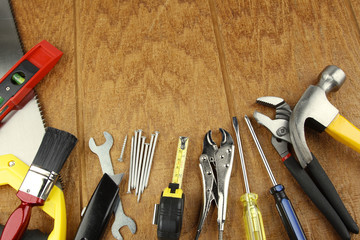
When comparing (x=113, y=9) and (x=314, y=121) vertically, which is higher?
(x=113, y=9)

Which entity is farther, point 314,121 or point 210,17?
point 210,17

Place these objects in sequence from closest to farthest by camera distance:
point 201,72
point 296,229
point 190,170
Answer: point 296,229 → point 190,170 → point 201,72

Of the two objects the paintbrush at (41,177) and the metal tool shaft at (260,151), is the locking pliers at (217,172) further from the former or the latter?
the paintbrush at (41,177)

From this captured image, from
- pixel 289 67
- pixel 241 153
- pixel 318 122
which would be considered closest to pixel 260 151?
pixel 241 153

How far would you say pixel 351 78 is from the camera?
39.0 inches

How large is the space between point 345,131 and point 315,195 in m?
0.19

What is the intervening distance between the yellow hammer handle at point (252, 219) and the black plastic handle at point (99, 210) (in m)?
0.34

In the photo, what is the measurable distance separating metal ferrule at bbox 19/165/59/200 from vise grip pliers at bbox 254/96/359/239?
0.57 meters

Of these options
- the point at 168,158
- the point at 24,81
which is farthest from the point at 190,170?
the point at 24,81

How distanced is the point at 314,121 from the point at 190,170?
36 cm

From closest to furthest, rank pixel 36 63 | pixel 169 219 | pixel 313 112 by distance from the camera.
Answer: pixel 169 219
pixel 313 112
pixel 36 63

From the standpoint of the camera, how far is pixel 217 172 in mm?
841

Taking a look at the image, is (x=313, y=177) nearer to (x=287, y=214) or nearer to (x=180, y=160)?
(x=287, y=214)

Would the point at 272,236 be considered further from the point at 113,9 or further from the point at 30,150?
the point at 113,9
